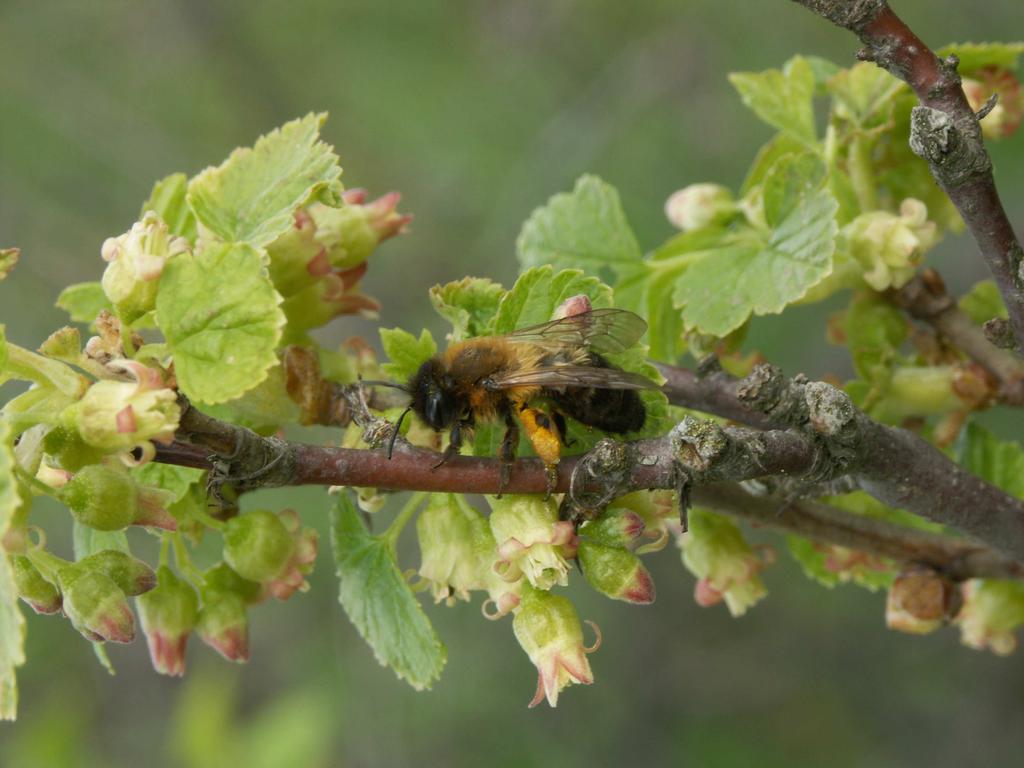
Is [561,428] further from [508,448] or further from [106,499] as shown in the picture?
[106,499]

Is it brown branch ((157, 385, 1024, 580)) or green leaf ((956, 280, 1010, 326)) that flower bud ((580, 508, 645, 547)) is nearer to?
brown branch ((157, 385, 1024, 580))

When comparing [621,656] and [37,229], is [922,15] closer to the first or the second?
[621,656]

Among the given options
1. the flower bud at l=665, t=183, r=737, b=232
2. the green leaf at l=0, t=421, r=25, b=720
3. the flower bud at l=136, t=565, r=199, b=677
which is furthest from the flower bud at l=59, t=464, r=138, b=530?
the flower bud at l=665, t=183, r=737, b=232

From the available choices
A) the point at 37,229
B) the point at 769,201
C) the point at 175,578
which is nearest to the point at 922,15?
the point at 769,201

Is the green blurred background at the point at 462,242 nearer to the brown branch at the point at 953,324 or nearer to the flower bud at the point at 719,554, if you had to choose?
the flower bud at the point at 719,554

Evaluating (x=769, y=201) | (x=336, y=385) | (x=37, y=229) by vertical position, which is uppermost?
(x=769, y=201)

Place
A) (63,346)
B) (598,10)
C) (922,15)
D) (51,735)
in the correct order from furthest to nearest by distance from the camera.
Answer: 1. (598,10)
2. (922,15)
3. (51,735)
4. (63,346)

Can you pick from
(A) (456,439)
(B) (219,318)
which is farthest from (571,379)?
(B) (219,318)

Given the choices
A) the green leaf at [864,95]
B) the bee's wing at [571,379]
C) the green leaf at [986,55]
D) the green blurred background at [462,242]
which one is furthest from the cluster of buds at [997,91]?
the green blurred background at [462,242]
